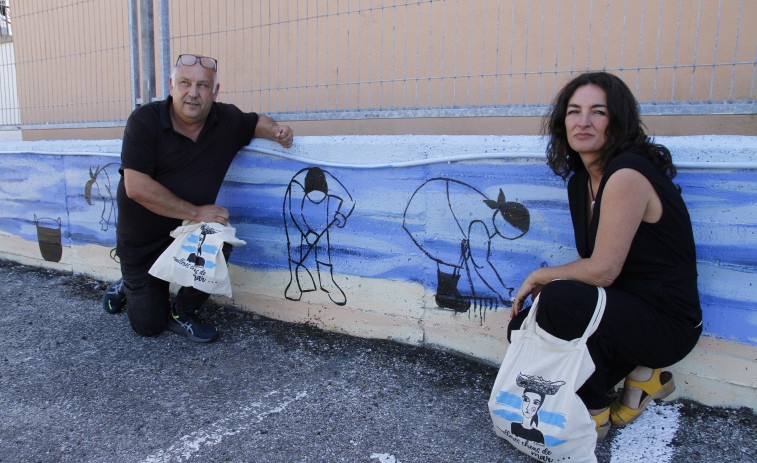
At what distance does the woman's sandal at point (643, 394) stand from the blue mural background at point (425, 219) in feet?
1.02

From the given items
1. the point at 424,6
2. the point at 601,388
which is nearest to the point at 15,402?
the point at 601,388

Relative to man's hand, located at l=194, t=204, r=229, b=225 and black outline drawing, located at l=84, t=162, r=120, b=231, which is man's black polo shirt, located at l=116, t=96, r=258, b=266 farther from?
black outline drawing, located at l=84, t=162, r=120, b=231

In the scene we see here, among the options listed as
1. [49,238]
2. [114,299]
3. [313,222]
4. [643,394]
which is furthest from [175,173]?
[643,394]

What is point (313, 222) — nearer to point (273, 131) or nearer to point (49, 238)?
point (273, 131)

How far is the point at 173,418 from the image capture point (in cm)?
242

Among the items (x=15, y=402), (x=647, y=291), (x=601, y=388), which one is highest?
(x=647, y=291)

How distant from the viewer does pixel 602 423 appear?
2.19 m

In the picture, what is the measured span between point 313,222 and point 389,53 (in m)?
1.41

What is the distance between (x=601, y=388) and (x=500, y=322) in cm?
75

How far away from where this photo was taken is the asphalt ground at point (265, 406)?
216 cm

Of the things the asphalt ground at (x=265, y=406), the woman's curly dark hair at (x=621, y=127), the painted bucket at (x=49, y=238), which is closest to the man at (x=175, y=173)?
the asphalt ground at (x=265, y=406)

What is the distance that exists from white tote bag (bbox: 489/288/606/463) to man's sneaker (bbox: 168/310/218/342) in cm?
190

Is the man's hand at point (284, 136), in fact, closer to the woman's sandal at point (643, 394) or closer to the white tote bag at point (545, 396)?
the white tote bag at point (545, 396)

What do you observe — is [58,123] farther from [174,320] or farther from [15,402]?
[15,402]
